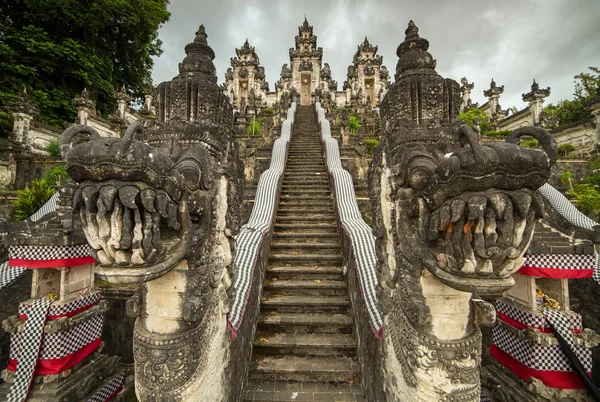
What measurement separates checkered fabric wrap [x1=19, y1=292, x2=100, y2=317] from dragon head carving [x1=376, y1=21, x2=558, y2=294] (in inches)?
158

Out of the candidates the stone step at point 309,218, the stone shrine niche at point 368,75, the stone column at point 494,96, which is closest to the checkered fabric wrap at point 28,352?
the stone step at point 309,218

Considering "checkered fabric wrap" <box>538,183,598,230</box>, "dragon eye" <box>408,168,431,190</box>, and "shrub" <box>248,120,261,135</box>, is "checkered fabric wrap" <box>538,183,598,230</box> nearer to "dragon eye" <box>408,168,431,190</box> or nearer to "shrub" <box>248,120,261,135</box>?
"dragon eye" <box>408,168,431,190</box>

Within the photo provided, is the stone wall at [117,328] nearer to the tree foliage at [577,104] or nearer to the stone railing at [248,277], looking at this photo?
the stone railing at [248,277]

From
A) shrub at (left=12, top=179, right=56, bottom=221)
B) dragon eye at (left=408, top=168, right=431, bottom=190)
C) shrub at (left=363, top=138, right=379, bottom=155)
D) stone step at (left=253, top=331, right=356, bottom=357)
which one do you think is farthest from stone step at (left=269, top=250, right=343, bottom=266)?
shrub at (left=363, top=138, right=379, bottom=155)

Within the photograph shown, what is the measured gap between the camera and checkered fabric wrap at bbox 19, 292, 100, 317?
331 cm

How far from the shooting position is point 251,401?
335 cm

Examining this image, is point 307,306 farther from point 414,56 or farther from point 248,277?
point 414,56

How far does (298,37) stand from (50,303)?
42.6 m

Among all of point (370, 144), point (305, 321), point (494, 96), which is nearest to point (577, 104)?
point (494, 96)

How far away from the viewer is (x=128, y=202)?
1.84 metres

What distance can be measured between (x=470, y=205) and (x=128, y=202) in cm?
226

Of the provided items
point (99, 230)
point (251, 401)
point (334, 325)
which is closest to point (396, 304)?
point (334, 325)

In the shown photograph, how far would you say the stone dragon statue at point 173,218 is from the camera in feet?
6.18

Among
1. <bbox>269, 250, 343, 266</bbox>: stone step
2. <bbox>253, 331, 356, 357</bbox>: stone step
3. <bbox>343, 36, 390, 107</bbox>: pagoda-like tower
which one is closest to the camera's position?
<bbox>253, 331, 356, 357</bbox>: stone step
